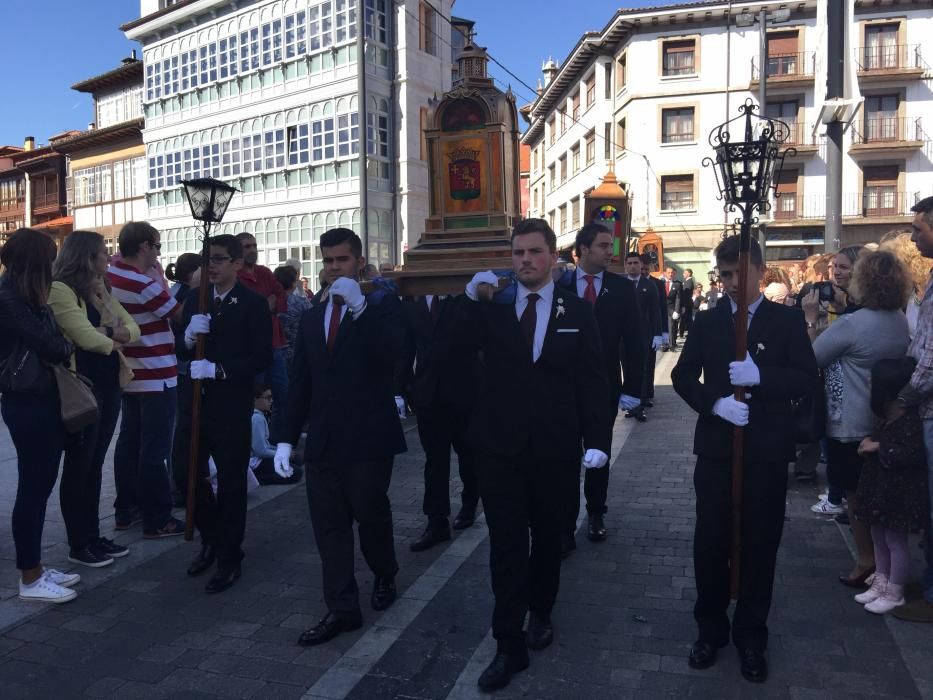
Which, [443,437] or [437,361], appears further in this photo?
[443,437]

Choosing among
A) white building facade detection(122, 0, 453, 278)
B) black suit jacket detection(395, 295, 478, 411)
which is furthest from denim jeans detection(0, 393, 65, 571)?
white building facade detection(122, 0, 453, 278)

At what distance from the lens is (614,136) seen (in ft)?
121

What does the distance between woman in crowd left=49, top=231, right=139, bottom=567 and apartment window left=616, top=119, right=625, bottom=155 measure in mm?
33563

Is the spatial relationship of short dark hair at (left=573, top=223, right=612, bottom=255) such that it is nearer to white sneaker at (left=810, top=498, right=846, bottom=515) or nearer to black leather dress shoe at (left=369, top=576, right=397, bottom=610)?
white sneaker at (left=810, top=498, right=846, bottom=515)

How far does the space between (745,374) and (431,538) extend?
2722 millimetres

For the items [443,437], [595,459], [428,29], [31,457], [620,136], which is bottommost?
[443,437]

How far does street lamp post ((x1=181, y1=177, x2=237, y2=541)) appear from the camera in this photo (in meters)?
4.99

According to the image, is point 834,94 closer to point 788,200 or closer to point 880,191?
point 788,200

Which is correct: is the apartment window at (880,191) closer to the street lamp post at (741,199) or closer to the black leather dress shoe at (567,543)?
the black leather dress shoe at (567,543)

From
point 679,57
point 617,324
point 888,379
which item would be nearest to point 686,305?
point 679,57

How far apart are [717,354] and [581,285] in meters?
2.04

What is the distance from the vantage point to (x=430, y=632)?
13.6 feet

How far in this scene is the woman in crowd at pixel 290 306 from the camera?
28.9 ft

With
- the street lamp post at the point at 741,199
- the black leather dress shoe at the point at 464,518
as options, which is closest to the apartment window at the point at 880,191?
the black leather dress shoe at the point at 464,518
